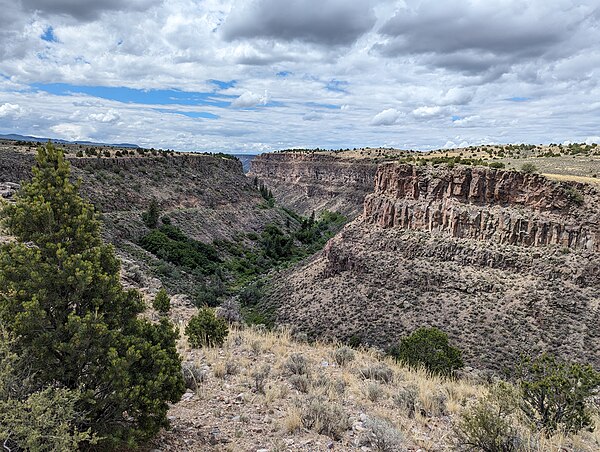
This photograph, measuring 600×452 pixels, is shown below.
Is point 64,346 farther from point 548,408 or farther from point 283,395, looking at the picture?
point 548,408

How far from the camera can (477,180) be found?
34.7m

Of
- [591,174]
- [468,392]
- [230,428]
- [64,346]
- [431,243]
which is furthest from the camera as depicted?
[431,243]

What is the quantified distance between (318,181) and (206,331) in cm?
11277

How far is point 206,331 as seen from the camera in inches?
478

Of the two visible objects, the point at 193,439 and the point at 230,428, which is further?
the point at 230,428

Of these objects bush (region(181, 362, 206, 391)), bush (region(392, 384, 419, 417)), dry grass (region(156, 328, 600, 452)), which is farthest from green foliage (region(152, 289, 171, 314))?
bush (region(392, 384, 419, 417))

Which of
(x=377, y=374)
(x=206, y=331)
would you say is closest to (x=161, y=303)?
(x=206, y=331)

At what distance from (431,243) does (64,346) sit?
34.1m

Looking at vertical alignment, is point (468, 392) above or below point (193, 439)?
below

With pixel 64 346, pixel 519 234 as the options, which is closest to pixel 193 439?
pixel 64 346

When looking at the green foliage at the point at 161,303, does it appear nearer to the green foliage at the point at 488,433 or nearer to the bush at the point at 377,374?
the bush at the point at 377,374

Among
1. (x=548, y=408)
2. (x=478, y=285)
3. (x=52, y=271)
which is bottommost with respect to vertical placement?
(x=478, y=285)

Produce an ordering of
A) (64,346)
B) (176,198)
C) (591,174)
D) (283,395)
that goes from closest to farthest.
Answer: (64,346) → (283,395) → (591,174) → (176,198)

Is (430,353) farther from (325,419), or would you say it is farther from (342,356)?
(325,419)
